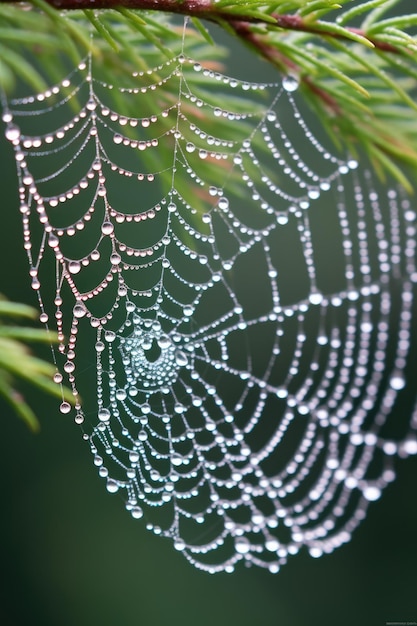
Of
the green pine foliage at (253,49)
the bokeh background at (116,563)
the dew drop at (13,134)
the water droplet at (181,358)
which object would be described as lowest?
the bokeh background at (116,563)

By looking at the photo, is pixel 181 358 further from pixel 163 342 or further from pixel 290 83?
pixel 290 83

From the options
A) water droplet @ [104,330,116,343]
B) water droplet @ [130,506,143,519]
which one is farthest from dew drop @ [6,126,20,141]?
water droplet @ [130,506,143,519]

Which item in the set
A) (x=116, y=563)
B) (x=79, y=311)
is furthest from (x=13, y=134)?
(x=116, y=563)

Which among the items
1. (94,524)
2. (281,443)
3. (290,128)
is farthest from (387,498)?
(290,128)

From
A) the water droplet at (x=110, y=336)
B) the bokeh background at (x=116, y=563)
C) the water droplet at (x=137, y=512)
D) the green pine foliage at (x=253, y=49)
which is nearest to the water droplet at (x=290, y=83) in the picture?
the green pine foliage at (x=253, y=49)

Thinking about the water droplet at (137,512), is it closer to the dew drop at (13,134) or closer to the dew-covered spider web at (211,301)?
the dew-covered spider web at (211,301)

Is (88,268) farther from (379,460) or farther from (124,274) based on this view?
(379,460)

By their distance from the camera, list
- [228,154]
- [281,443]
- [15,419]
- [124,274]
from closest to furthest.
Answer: [228,154] → [124,274] → [15,419] → [281,443]
